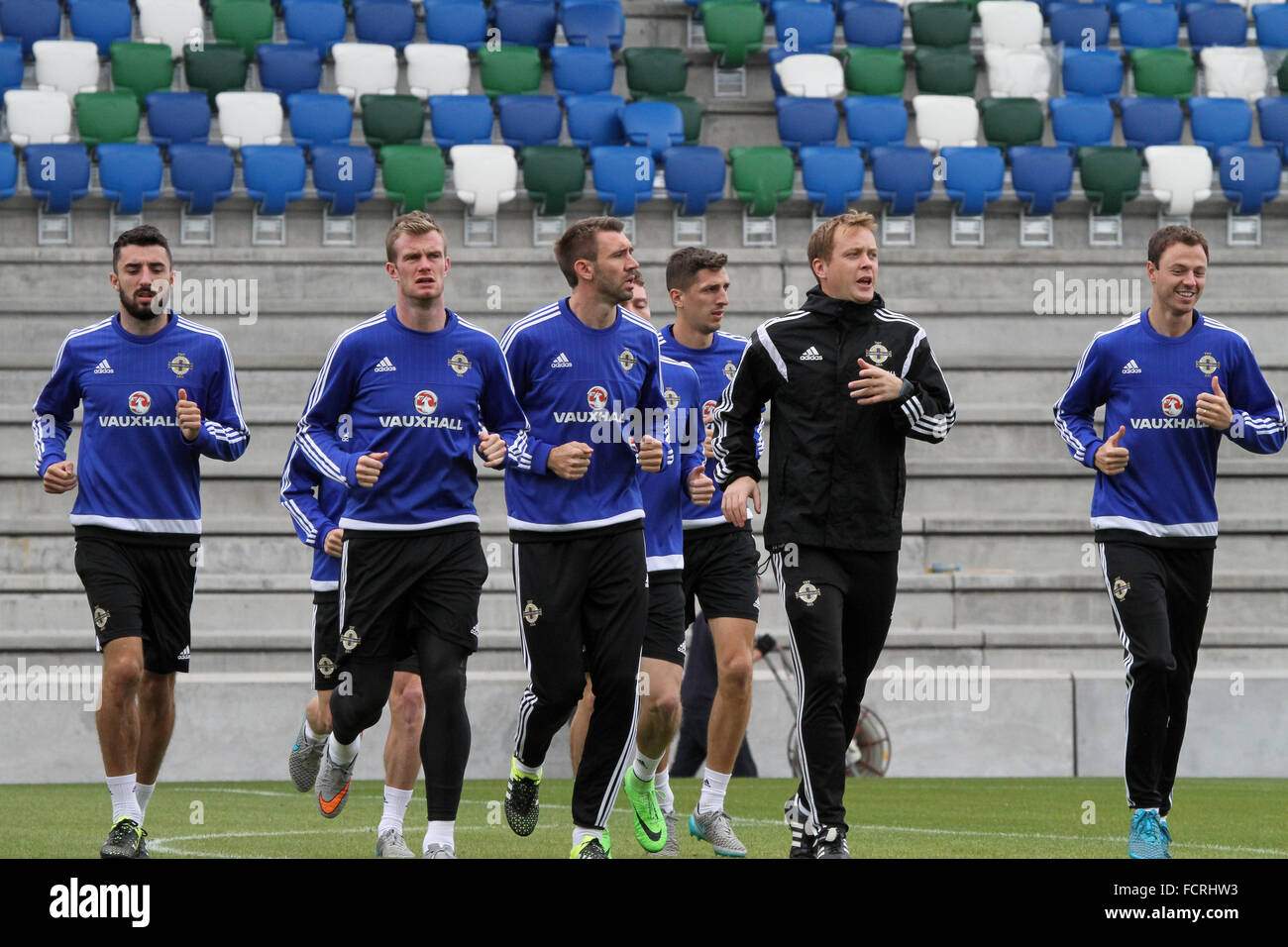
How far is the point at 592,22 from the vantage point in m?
16.8

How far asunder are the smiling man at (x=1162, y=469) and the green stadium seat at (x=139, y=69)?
11101 mm

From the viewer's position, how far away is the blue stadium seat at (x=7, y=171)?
1471cm

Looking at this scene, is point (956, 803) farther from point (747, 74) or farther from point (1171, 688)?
point (747, 74)

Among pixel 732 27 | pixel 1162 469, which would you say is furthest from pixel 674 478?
pixel 732 27

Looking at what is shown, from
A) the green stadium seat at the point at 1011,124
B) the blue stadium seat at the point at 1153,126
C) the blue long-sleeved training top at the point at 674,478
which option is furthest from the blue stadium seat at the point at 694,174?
the blue long-sleeved training top at the point at 674,478

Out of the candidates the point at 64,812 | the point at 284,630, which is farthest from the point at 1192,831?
the point at 284,630

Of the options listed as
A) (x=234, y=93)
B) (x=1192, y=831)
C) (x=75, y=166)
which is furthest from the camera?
(x=234, y=93)

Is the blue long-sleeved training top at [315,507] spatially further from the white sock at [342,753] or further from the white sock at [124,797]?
the white sock at [124,797]

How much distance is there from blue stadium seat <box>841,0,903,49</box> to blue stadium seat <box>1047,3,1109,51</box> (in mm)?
1598

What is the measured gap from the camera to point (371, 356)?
651 cm

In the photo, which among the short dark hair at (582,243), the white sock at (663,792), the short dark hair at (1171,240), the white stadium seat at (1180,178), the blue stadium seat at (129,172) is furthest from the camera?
the white stadium seat at (1180,178)

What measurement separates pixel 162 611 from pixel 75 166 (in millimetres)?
Result: 8609

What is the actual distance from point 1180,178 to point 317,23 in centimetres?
788

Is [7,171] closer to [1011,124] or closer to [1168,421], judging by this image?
[1011,124]
